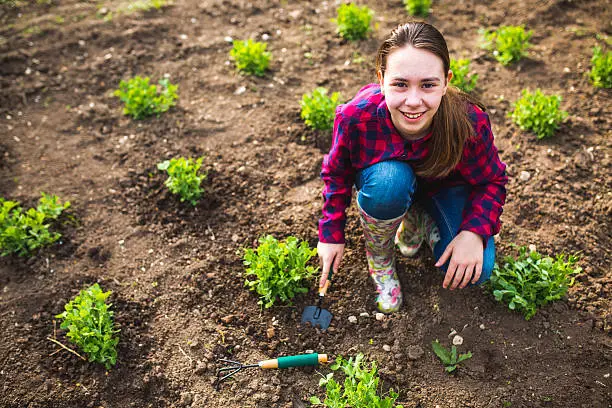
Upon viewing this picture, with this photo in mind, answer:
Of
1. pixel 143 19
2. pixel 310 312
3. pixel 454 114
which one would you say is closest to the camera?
pixel 454 114

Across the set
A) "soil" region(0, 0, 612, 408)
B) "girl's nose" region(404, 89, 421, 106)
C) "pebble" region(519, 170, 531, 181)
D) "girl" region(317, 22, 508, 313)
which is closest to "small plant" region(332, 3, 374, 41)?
"soil" region(0, 0, 612, 408)

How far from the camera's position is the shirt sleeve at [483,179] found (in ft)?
8.53

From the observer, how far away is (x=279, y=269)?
119 inches

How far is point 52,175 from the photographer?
158 inches

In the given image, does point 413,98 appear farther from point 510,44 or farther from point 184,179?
point 510,44

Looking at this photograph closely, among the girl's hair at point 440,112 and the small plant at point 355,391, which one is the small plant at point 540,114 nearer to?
the girl's hair at point 440,112

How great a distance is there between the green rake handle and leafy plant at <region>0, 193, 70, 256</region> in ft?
5.65

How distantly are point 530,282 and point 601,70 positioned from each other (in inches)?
89.8

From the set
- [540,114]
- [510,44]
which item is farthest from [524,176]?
[510,44]

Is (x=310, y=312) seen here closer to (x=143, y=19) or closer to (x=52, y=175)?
(x=52, y=175)

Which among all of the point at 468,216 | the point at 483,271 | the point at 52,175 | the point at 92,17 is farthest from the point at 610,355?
the point at 92,17

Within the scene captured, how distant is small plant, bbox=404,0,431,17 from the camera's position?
516cm

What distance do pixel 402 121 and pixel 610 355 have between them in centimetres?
167

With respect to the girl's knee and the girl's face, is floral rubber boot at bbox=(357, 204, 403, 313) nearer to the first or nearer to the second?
the girl's knee
